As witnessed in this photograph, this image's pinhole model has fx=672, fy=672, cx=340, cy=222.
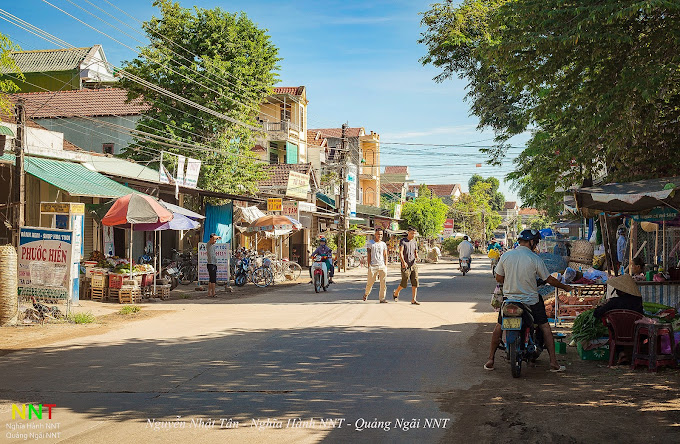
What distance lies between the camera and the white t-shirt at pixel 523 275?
27.9 ft

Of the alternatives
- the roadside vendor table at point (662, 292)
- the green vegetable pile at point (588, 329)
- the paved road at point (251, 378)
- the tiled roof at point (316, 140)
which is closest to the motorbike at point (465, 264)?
the paved road at point (251, 378)

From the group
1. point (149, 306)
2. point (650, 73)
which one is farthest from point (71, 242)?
point (650, 73)

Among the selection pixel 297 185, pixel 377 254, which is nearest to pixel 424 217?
pixel 297 185

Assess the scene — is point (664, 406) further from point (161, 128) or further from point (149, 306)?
point (161, 128)

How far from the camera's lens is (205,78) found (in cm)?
2905

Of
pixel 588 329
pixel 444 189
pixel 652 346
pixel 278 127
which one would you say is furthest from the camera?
pixel 444 189

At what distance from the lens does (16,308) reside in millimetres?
13305

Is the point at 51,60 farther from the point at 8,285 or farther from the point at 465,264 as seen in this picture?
the point at 8,285

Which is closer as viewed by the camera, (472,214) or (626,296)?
(626,296)

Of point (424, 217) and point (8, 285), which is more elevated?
point (424, 217)

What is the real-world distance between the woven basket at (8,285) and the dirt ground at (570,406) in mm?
9203

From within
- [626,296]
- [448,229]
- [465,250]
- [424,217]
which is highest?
[424,217]

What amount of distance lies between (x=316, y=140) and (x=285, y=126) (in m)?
11.4

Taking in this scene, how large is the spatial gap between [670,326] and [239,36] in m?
25.4
